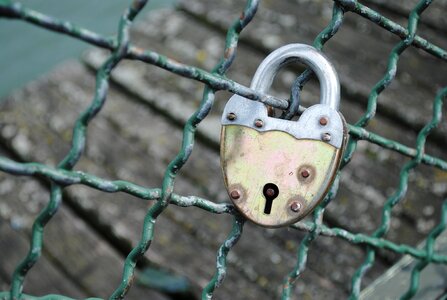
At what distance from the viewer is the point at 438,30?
7.73 ft

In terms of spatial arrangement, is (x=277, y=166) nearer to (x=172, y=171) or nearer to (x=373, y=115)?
(x=172, y=171)

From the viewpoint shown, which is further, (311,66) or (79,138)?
(311,66)

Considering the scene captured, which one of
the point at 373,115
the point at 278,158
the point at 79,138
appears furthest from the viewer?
the point at 373,115

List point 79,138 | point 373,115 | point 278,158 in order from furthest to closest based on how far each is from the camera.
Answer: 1. point 373,115
2. point 278,158
3. point 79,138

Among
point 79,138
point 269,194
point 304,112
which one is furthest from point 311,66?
point 79,138

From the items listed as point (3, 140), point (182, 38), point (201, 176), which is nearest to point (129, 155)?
point (201, 176)

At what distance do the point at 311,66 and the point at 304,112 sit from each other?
82 mm

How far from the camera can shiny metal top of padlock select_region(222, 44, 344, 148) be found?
2.69ft

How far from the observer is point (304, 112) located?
2.73 feet

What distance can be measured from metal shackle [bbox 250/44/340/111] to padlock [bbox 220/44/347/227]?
4 centimetres

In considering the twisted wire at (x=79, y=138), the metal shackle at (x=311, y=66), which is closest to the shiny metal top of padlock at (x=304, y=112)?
the metal shackle at (x=311, y=66)

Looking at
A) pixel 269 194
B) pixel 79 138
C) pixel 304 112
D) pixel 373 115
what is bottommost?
pixel 79 138

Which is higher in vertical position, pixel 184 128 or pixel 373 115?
pixel 373 115

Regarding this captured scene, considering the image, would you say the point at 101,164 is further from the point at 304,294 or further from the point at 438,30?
the point at 438,30
